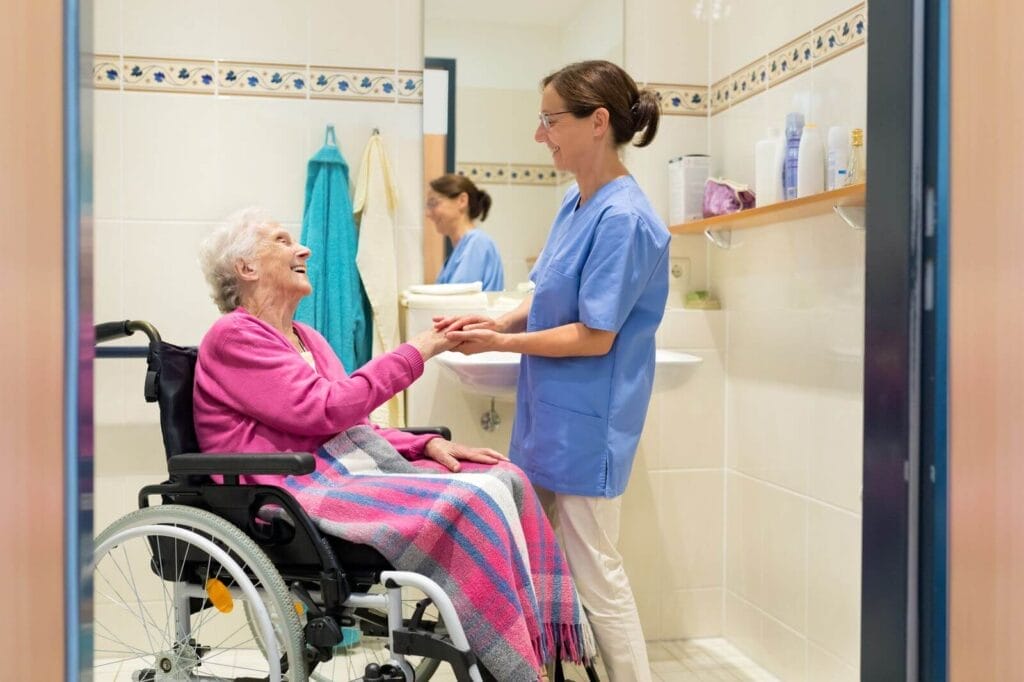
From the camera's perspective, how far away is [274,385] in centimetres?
183

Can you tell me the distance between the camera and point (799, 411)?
245 cm

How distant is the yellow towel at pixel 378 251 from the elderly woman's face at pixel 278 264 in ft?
2.09

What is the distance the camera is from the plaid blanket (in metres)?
1.64

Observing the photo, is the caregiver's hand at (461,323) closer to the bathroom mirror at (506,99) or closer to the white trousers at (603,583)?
the white trousers at (603,583)

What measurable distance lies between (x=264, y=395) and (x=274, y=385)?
3 cm

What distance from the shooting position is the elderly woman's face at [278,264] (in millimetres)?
2047

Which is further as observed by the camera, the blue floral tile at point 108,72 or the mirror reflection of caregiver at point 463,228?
the mirror reflection of caregiver at point 463,228

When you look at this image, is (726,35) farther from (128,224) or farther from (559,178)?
(128,224)

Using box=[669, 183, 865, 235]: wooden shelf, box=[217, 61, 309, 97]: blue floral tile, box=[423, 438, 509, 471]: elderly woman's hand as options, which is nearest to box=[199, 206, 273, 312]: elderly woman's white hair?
box=[423, 438, 509, 471]: elderly woman's hand

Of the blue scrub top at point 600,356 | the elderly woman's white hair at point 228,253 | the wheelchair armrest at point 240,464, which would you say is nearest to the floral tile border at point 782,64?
the blue scrub top at point 600,356

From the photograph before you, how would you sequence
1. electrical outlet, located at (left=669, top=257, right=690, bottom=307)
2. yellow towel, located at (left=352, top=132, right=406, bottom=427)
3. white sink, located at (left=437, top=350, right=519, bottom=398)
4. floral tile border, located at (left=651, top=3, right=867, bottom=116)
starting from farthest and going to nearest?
electrical outlet, located at (left=669, top=257, right=690, bottom=307) → yellow towel, located at (left=352, top=132, right=406, bottom=427) → white sink, located at (left=437, top=350, right=519, bottom=398) → floral tile border, located at (left=651, top=3, right=867, bottom=116)

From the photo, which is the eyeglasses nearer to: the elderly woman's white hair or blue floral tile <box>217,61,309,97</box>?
the elderly woman's white hair
